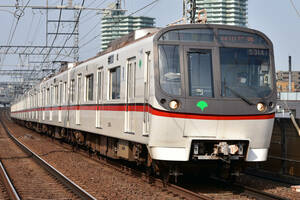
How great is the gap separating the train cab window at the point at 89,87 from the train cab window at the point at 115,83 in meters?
2.01

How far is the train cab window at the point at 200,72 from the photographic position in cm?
872

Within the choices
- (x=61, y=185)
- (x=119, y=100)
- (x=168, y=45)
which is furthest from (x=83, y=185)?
(x=168, y=45)

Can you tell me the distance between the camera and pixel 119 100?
1112 cm

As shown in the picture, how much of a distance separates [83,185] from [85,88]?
17.1ft

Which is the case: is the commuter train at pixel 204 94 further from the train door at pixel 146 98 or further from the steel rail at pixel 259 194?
the steel rail at pixel 259 194

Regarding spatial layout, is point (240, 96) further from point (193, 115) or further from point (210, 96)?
point (193, 115)

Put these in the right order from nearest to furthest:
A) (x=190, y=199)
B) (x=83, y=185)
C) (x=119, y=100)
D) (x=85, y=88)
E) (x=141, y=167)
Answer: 1. (x=190, y=199)
2. (x=83, y=185)
3. (x=119, y=100)
4. (x=141, y=167)
5. (x=85, y=88)

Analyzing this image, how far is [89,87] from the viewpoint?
14.5 metres

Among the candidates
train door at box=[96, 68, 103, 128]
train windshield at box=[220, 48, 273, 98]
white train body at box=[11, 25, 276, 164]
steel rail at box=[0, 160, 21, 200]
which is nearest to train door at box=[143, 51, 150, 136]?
white train body at box=[11, 25, 276, 164]

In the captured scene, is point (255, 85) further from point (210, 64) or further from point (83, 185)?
point (83, 185)

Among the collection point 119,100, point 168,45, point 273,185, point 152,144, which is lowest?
point 273,185

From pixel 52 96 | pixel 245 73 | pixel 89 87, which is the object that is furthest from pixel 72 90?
pixel 245 73

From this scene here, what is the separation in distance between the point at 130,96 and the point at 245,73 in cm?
262

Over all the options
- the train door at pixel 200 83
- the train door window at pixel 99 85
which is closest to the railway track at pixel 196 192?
the train door at pixel 200 83
